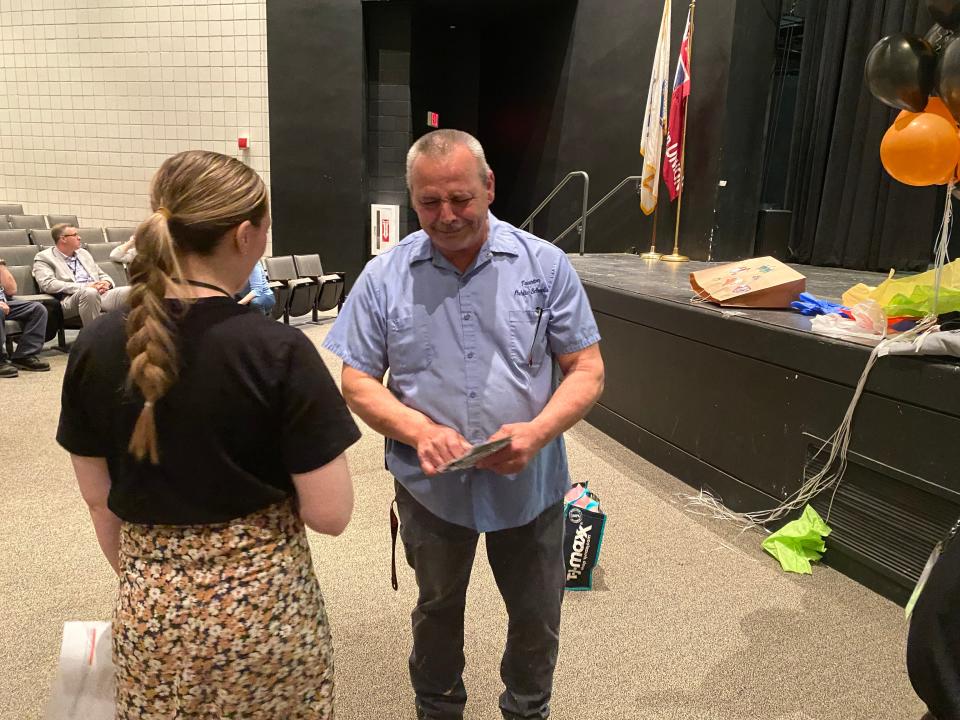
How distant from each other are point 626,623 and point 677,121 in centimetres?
530

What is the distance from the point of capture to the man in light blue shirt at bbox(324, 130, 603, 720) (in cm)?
142

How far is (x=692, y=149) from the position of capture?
671 centimetres

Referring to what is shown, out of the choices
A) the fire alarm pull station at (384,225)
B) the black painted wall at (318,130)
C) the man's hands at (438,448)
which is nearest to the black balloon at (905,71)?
the man's hands at (438,448)

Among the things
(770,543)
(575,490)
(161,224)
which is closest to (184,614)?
(161,224)

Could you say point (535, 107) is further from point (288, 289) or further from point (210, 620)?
point (210, 620)

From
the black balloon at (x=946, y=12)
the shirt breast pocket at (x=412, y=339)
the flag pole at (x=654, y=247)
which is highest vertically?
the black balloon at (x=946, y=12)

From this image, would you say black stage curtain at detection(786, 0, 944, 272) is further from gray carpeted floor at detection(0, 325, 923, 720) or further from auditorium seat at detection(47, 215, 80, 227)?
auditorium seat at detection(47, 215, 80, 227)

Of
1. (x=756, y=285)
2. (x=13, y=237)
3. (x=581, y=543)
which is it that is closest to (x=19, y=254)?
(x=13, y=237)

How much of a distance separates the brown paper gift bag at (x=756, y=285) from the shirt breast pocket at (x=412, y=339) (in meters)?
2.20

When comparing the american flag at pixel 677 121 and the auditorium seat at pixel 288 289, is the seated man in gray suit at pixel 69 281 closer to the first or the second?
the auditorium seat at pixel 288 289

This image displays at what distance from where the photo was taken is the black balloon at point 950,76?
72.1 inches

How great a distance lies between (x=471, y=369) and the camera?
146 centimetres

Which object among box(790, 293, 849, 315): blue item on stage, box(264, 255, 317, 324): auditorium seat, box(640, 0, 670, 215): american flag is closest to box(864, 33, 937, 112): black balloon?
box(790, 293, 849, 315): blue item on stage

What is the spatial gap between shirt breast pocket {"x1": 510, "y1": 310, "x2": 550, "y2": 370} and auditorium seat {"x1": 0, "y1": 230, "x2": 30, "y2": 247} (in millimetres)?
7440
